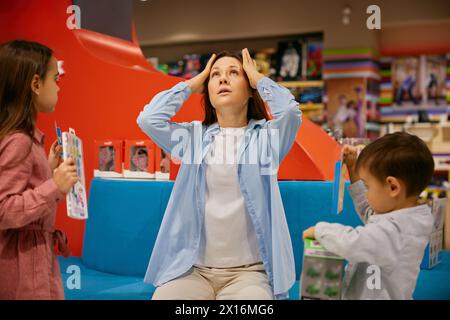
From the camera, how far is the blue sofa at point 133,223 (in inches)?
79.8

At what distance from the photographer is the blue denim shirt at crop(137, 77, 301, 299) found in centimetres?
157

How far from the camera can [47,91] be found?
4.40ft

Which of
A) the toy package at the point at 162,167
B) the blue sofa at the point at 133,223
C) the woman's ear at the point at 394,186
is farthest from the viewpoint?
the toy package at the point at 162,167

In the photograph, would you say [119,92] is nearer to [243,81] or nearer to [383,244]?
[243,81]

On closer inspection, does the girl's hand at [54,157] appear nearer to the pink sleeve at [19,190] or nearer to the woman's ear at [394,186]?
the pink sleeve at [19,190]

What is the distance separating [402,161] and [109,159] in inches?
58.1

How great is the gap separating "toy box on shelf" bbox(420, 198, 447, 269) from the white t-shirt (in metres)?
0.90

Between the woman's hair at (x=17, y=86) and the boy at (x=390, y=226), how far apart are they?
70 centimetres

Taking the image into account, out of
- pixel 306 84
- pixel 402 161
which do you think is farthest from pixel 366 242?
pixel 306 84

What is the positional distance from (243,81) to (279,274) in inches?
23.1

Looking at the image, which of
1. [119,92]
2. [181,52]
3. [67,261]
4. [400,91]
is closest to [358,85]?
[400,91]

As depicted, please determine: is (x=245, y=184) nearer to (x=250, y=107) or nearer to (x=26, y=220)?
(x=250, y=107)

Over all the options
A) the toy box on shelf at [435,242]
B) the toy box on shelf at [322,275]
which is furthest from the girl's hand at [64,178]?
the toy box on shelf at [435,242]

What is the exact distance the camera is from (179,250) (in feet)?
5.32
